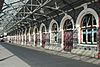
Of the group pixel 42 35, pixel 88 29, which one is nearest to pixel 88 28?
pixel 88 29

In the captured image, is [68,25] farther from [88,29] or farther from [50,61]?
[50,61]

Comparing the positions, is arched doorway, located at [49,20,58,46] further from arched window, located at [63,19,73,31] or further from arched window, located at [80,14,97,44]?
arched window, located at [80,14,97,44]

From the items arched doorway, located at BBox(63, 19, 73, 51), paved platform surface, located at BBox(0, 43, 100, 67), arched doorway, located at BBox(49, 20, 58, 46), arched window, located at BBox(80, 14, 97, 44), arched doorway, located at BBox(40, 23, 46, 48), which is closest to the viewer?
paved platform surface, located at BBox(0, 43, 100, 67)

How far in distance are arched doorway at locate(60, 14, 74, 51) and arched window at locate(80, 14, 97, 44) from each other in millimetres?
2695

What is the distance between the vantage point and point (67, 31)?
30.3 meters

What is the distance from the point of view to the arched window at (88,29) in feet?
77.0

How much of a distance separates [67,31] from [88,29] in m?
5.96

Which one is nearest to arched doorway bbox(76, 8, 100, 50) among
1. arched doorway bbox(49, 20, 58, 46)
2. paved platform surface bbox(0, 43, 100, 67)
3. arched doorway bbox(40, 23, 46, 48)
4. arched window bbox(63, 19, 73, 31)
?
paved platform surface bbox(0, 43, 100, 67)

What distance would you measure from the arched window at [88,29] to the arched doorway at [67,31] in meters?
2.70

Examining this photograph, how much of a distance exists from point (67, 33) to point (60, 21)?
2514mm

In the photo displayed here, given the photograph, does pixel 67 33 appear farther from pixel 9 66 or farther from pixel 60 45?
pixel 9 66

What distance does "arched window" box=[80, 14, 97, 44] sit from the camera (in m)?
23.5

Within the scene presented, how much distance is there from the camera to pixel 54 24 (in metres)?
35.1

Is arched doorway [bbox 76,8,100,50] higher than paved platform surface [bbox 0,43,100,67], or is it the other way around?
arched doorway [bbox 76,8,100,50]
